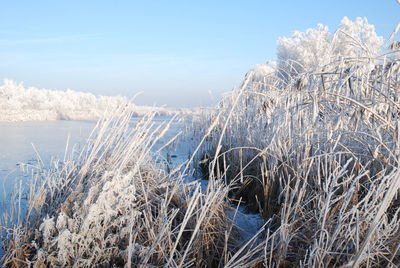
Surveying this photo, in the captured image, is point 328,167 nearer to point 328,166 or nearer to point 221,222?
point 328,166

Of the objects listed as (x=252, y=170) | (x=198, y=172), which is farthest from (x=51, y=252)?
(x=198, y=172)

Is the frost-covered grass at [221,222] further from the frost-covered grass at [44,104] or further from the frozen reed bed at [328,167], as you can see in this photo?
the frost-covered grass at [44,104]

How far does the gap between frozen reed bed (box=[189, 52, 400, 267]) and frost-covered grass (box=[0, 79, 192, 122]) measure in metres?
6.41

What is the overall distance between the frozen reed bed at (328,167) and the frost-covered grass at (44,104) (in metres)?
6.41

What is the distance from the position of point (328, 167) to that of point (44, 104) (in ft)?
30.9

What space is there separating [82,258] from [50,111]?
8.39 m

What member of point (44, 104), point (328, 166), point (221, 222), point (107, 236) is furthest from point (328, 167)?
point (44, 104)

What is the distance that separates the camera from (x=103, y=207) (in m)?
1.12

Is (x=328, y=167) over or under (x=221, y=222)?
over

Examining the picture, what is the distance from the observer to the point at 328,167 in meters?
1.57

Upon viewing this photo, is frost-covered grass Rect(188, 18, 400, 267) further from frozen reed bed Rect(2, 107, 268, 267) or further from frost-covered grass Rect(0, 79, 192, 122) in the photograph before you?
frost-covered grass Rect(0, 79, 192, 122)

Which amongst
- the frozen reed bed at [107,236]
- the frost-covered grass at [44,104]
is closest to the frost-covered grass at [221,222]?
the frozen reed bed at [107,236]

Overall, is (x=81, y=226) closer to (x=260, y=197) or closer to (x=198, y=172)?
(x=260, y=197)

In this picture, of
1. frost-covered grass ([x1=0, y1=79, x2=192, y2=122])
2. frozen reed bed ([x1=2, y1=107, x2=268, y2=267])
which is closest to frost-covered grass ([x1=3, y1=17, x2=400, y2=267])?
frozen reed bed ([x1=2, y1=107, x2=268, y2=267])
